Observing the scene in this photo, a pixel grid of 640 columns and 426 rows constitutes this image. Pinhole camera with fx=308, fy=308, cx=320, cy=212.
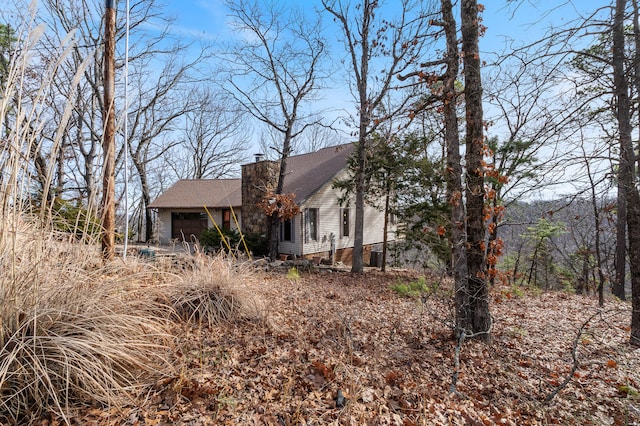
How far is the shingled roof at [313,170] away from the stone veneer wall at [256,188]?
1.11 meters

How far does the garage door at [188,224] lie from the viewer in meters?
16.4

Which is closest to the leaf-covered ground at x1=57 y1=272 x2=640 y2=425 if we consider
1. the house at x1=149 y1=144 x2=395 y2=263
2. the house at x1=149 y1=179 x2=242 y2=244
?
the house at x1=149 y1=144 x2=395 y2=263

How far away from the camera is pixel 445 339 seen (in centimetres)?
355

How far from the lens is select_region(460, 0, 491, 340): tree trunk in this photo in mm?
3463

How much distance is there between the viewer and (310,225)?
1323 centimetres

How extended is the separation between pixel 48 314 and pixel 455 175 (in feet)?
12.4

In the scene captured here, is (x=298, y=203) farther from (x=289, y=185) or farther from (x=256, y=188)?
(x=289, y=185)

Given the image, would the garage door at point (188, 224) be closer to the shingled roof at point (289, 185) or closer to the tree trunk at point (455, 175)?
the shingled roof at point (289, 185)

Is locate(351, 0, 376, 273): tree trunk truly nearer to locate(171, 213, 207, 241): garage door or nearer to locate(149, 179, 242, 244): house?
locate(149, 179, 242, 244): house

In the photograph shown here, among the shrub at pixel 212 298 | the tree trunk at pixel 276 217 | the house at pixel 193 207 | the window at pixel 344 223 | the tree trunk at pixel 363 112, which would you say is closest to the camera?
the shrub at pixel 212 298

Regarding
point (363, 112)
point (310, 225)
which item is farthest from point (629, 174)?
point (310, 225)

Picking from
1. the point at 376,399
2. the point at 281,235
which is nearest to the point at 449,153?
the point at 376,399

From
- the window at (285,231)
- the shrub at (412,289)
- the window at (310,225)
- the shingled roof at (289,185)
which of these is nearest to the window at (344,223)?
the window at (310,225)

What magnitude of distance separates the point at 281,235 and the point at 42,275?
11.4m
